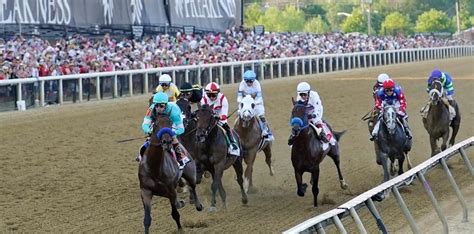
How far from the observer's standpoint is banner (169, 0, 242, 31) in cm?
3077

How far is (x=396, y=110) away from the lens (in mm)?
11266

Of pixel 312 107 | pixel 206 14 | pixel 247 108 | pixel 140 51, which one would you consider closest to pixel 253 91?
pixel 247 108

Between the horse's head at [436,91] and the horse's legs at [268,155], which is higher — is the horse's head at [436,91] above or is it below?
above

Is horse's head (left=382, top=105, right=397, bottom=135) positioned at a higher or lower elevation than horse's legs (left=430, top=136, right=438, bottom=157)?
higher

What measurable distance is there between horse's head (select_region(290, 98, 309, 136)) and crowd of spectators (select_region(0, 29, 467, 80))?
9.94 meters

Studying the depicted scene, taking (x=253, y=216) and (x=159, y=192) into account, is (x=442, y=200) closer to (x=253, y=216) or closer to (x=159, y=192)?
(x=253, y=216)

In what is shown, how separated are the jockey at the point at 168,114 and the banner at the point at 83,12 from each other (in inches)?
557

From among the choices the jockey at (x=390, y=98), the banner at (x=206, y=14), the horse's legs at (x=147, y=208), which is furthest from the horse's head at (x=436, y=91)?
the banner at (x=206, y=14)

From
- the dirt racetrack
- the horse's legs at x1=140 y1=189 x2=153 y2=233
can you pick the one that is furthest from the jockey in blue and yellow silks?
the horse's legs at x1=140 y1=189 x2=153 y2=233

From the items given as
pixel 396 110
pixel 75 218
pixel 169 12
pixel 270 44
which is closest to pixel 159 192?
pixel 75 218

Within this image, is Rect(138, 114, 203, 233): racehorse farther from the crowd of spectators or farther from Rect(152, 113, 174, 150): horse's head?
the crowd of spectators

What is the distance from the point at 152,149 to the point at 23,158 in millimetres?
5168

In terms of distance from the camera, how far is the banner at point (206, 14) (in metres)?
30.8

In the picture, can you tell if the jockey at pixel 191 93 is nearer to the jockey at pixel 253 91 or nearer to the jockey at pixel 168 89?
the jockey at pixel 168 89
